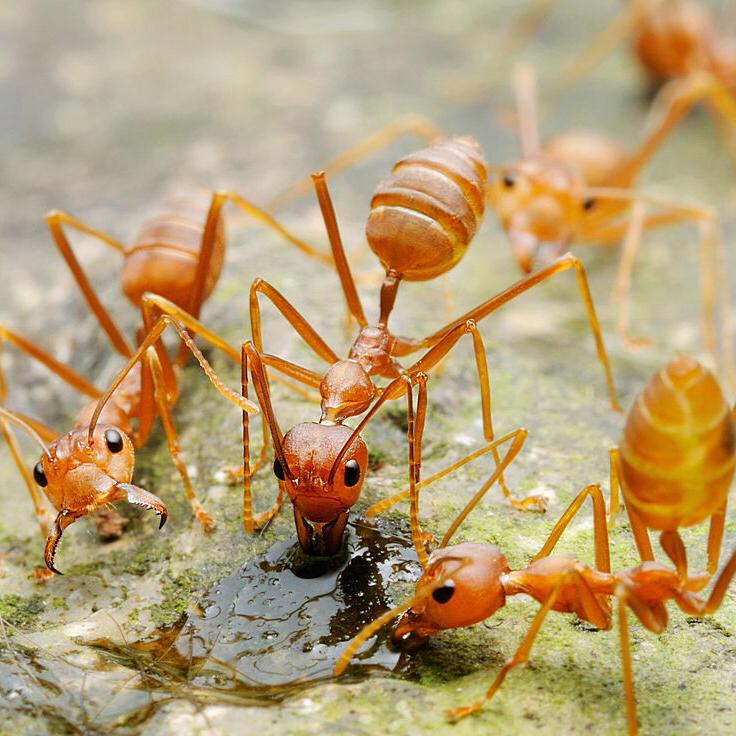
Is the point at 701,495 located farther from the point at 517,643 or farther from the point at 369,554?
the point at 369,554

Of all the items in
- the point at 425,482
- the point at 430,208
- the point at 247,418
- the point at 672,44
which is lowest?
the point at 425,482

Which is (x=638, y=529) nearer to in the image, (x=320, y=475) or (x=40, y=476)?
(x=320, y=475)

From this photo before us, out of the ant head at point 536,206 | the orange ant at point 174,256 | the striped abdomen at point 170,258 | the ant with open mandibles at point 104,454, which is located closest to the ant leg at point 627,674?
the ant with open mandibles at point 104,454

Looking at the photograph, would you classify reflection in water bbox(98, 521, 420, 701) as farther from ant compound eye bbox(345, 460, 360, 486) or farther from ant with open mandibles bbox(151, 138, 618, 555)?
ant compound eye bbox(345, 460, 360, 486)

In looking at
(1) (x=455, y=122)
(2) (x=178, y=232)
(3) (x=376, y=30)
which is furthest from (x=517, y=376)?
(3) (x=376, y=30)

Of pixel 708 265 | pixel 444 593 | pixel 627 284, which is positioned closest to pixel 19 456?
pixel 444 593

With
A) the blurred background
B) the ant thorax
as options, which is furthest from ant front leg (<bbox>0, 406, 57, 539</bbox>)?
the ant thorax

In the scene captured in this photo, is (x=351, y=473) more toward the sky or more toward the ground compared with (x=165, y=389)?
more toward the ground
